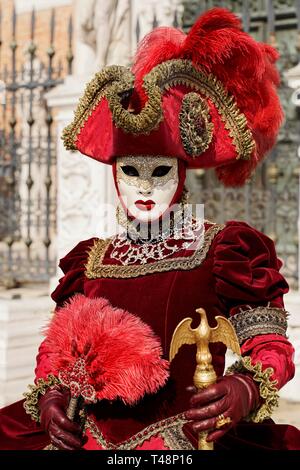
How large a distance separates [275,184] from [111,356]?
182 inches

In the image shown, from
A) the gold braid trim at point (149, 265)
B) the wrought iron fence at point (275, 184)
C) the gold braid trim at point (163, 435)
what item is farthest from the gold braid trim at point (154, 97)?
the wrought iron fence at point (275, 184)

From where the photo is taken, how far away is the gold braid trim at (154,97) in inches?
81.1

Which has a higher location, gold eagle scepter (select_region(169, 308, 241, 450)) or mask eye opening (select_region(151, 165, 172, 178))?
mask eye opening (select_region(151, 165, 172, 178))

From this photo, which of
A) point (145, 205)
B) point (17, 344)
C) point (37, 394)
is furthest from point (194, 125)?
point (17, 344)

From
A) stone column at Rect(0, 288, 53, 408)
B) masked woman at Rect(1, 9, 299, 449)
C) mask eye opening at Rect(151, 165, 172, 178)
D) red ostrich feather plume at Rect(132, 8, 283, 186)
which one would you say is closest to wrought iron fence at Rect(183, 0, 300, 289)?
stone column at Rect(0, 288, 53, 408)

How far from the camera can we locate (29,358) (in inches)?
225

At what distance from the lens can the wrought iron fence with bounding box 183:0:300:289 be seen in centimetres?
635

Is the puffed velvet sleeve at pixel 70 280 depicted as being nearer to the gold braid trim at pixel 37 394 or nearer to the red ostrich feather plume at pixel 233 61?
the gold braid trim at pixel 37 394

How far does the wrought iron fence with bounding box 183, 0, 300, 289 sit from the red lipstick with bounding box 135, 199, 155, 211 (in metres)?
3.93

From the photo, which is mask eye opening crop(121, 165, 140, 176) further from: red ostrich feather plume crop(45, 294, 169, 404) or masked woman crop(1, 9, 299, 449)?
red ostrich feather plume crop(45, 294, 169, 404)

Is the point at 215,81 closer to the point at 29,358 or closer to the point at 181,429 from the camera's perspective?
the point at 181,429

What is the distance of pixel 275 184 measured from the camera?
20.6 feet

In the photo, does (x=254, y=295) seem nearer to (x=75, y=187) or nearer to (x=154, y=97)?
(x=154, y=97)

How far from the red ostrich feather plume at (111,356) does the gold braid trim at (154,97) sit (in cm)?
58
